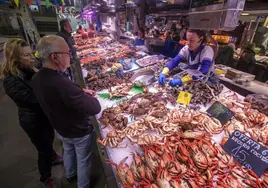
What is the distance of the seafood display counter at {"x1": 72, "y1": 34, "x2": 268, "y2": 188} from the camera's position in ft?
3.95

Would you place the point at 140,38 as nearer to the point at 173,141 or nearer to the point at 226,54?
the point at 226,54

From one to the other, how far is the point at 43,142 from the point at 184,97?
2.36 meters

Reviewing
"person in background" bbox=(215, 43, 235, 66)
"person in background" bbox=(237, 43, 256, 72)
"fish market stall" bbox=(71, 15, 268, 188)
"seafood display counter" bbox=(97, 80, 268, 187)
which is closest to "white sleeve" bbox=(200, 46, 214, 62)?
"fish market stall" bbox=(71, 15, 268, 188)

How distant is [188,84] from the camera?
2.49 m

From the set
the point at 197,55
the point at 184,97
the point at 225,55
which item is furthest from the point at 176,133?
the point at 225,55

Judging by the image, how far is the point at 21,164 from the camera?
2.88m

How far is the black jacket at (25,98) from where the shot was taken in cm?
182

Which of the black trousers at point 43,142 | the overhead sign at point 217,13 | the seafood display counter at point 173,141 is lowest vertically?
the black trousers at point 43,142

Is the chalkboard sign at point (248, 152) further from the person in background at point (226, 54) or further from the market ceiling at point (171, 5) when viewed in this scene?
the person in background at point (226, 54)

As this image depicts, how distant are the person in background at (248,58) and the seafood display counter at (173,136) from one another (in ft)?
12.5

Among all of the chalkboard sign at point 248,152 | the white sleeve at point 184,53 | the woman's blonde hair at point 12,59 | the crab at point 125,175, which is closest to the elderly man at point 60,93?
the woman's blonde hair at point 12,59

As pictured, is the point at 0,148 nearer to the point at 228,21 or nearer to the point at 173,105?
the point at 173,105

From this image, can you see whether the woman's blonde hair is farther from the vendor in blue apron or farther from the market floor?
the vendor in blue apron

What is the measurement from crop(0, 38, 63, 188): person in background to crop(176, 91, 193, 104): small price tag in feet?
7.00
